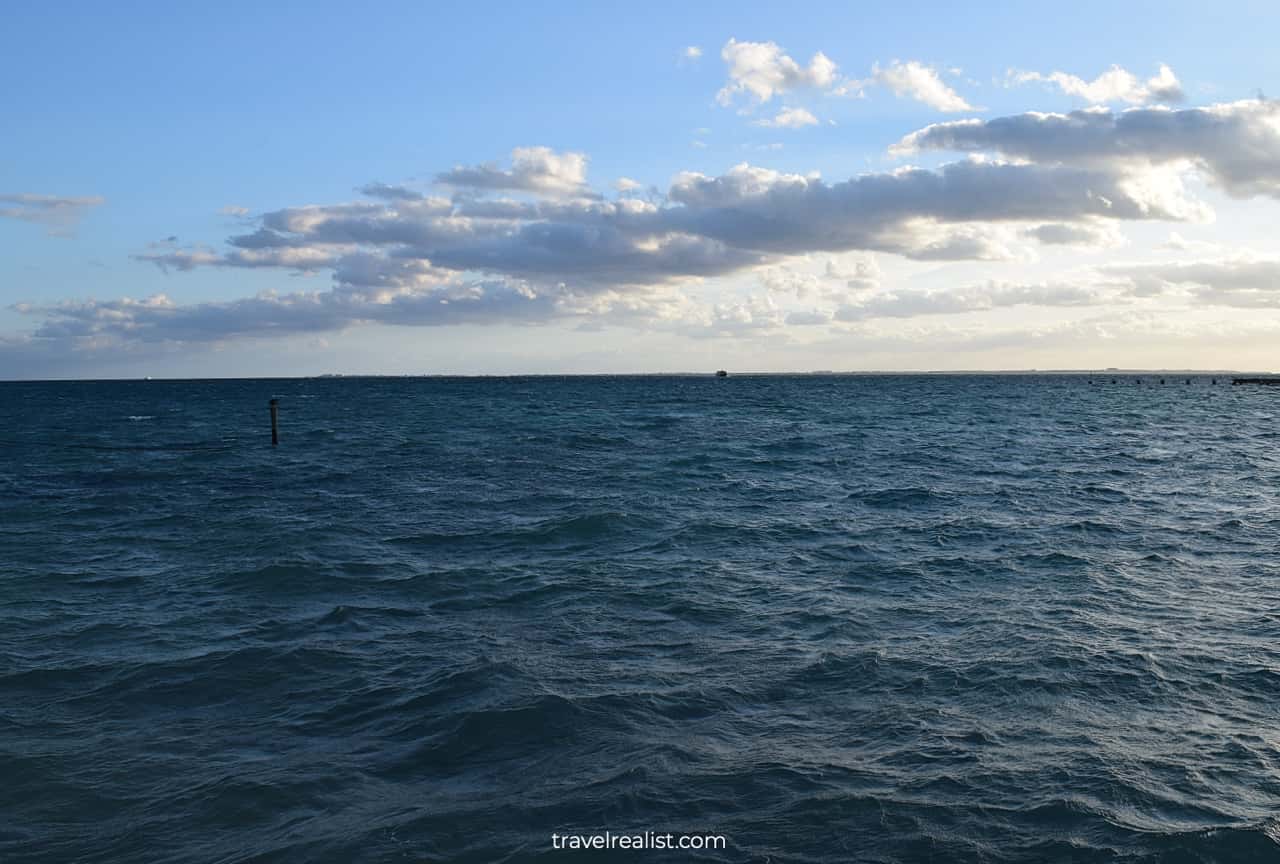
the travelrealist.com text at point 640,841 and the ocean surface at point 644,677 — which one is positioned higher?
the ocean surface at point 644,677

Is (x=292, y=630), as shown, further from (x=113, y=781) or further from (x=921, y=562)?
(x=921, y=562)

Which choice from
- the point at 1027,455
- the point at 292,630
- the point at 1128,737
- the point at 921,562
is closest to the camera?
the point at 1128,737

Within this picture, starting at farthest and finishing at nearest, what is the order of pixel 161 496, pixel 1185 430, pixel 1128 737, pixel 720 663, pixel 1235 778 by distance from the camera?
pixel 1185 430
pixel 161 496
pixel 720 663
pixel 1128 737
pixel 1235 778

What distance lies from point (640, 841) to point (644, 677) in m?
4.83

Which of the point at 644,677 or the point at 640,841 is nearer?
the point at 640,841

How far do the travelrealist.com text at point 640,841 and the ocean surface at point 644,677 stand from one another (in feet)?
0.38

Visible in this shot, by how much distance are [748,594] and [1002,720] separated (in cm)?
756

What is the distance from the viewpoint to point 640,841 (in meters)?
9.11

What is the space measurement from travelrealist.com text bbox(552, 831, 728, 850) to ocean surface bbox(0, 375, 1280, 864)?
116 mm

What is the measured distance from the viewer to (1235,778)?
1031 cm

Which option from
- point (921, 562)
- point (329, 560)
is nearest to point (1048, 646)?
point (921, 562)

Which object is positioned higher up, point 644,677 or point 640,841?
point 644,677

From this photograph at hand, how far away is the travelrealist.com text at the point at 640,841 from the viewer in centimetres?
899

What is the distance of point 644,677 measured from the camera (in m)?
13.9
